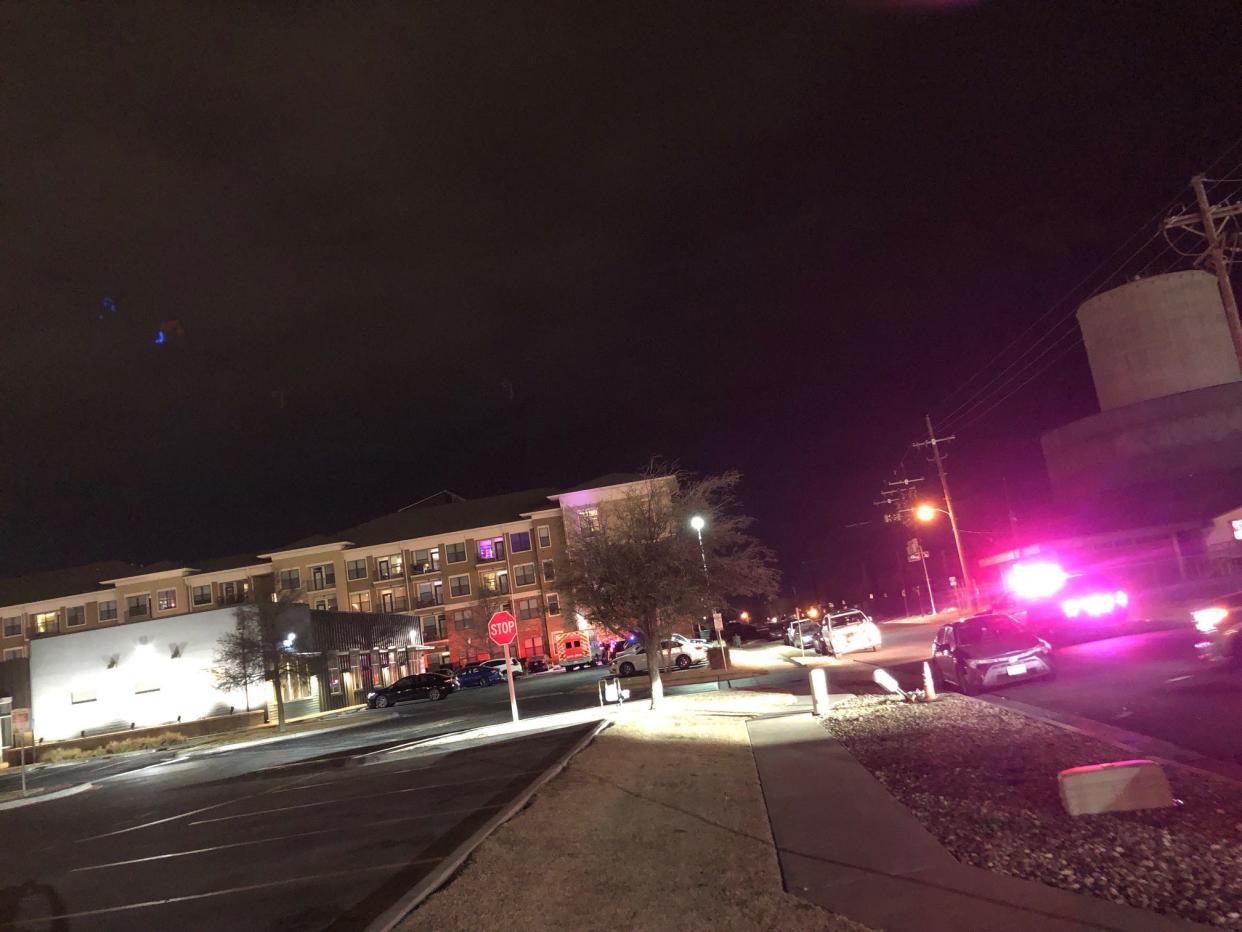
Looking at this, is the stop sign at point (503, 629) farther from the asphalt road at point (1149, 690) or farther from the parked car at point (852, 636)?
the parked car at point (852, 636)

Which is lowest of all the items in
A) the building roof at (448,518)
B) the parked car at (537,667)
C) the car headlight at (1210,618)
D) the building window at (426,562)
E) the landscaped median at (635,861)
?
the parked car at (537,667)

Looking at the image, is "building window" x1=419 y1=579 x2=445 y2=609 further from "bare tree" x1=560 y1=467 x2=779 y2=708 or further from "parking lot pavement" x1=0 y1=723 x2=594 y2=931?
"parking lot pavement" x1=0 y1=723 x2=594 y2=931

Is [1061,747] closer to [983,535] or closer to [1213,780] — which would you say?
[1213,780]

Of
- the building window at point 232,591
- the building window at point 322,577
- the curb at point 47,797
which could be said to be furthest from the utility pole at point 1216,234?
the building window at point 232,591

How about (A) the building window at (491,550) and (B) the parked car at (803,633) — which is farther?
(A) the building window at (491,550)

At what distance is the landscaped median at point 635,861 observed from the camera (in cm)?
638

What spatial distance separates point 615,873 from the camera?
748 cm

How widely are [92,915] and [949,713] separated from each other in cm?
1261

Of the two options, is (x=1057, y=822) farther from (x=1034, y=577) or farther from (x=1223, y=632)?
(x=1034, y=577)

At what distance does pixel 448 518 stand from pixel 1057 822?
270 ft

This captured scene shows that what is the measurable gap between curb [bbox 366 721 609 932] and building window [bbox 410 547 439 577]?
73.7 m

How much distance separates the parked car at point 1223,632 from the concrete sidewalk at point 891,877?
765 cm

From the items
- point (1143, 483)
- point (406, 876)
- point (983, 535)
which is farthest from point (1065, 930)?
point (983, 535)

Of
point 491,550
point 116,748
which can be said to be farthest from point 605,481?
point 116,748
